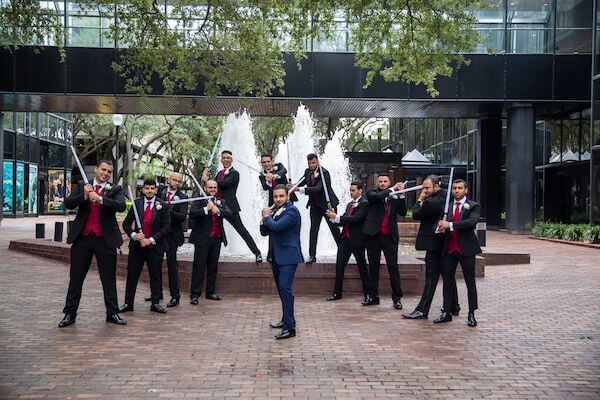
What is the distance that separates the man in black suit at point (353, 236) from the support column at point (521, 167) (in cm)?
1873

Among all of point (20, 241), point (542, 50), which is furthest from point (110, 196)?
point (542, 50)

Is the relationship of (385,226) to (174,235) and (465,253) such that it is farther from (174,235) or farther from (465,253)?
(174,235)

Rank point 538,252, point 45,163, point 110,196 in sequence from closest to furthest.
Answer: point 110,196 < point 538,252 < point 45,163

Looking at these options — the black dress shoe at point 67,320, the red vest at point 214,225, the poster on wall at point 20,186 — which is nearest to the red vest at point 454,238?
the red vest at point 214,225

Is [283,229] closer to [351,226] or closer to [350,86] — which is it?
[351,226]

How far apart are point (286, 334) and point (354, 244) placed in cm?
273

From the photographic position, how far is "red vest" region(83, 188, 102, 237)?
8777mm

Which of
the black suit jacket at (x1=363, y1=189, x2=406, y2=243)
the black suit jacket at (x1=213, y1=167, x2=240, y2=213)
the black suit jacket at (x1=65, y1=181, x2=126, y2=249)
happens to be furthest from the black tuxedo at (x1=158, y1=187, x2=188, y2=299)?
the black suit jacket at (x1=363, y1=189, x2=406, y2=243)

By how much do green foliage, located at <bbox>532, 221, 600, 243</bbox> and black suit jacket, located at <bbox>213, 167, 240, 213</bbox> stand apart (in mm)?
15061

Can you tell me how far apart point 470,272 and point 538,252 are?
11992mm

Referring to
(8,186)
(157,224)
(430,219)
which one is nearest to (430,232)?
(430,219)

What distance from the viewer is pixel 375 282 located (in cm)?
1059

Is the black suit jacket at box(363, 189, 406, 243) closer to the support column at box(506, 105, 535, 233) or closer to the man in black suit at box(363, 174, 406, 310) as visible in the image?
the man in black suit at box(363, 174, 406, 310)

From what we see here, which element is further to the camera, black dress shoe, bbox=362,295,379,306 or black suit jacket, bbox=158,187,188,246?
black dress shoe, bbox=362,295,379,306
